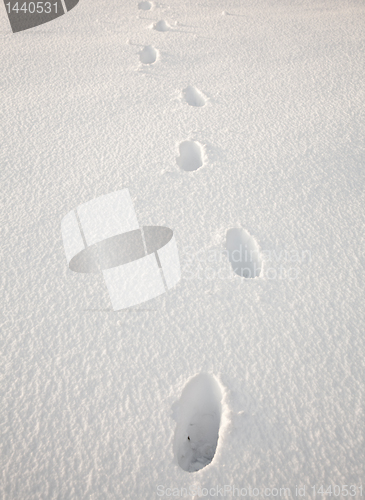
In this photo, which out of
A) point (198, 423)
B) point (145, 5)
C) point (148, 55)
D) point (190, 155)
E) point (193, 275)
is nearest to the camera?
point (198, 423)

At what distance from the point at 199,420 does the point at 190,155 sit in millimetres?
1022

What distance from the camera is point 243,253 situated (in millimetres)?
1135

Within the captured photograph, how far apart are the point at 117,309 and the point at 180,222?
0.39 meters

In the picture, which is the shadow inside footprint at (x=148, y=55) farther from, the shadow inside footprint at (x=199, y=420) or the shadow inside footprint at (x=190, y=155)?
the shadow inside footprint at (x=199, y=420)

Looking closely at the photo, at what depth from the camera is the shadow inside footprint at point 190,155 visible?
1393 millimetres

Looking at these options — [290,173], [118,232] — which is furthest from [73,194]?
[290,173]

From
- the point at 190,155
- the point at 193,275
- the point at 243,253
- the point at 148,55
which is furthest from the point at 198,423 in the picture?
the point at 148,55

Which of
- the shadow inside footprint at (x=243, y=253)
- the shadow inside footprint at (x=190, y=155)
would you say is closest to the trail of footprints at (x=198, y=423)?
the shadow inside footprint at (x=243, y=253)

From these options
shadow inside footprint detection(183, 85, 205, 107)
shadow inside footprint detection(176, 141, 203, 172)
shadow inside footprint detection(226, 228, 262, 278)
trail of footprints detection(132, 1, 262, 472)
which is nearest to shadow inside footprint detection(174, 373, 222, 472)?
trail of footprints detection(132, 1, 262, 472)

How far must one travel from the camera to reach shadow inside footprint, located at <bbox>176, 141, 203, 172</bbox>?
4.57 ft

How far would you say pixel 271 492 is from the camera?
75 centimetres

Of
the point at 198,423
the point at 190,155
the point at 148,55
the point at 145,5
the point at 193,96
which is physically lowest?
the point at 198,423

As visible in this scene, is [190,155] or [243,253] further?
[190,155]

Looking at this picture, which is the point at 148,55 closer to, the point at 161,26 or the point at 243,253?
the point at 161,26
